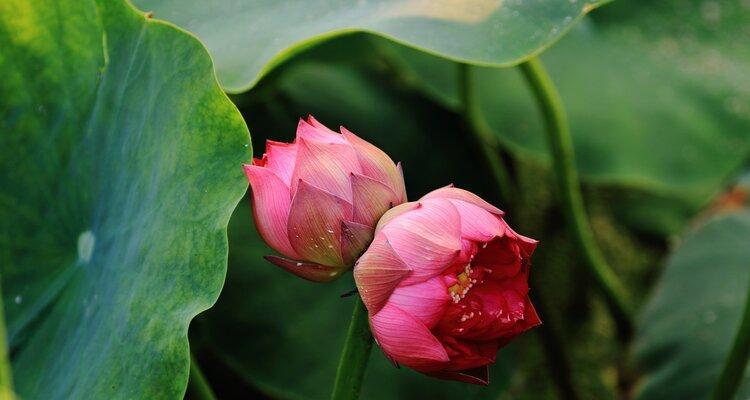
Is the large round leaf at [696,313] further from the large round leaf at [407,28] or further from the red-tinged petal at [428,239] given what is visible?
the red-tinged petal at [428,239]

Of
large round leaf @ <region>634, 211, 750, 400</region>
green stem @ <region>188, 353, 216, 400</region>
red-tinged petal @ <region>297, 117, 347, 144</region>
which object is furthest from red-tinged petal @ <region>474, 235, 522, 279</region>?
large round leaf @ <region>634, 211, 750, 400</region>

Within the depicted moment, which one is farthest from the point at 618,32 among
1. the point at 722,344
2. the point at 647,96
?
the point at 722,344

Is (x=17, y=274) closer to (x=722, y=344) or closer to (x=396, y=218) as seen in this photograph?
(x=396, y=218)

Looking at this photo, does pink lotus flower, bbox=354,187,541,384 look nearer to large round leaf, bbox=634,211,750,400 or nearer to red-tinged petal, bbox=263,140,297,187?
red-tinged petal, bbox=263,140,297,187

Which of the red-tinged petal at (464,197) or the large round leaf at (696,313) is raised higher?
the red-tinged petal at (464,197)

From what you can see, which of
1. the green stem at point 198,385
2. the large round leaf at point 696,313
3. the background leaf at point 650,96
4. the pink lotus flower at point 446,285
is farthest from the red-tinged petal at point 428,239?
the background leaf at point 650,96

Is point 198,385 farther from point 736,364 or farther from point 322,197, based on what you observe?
point 736,364
